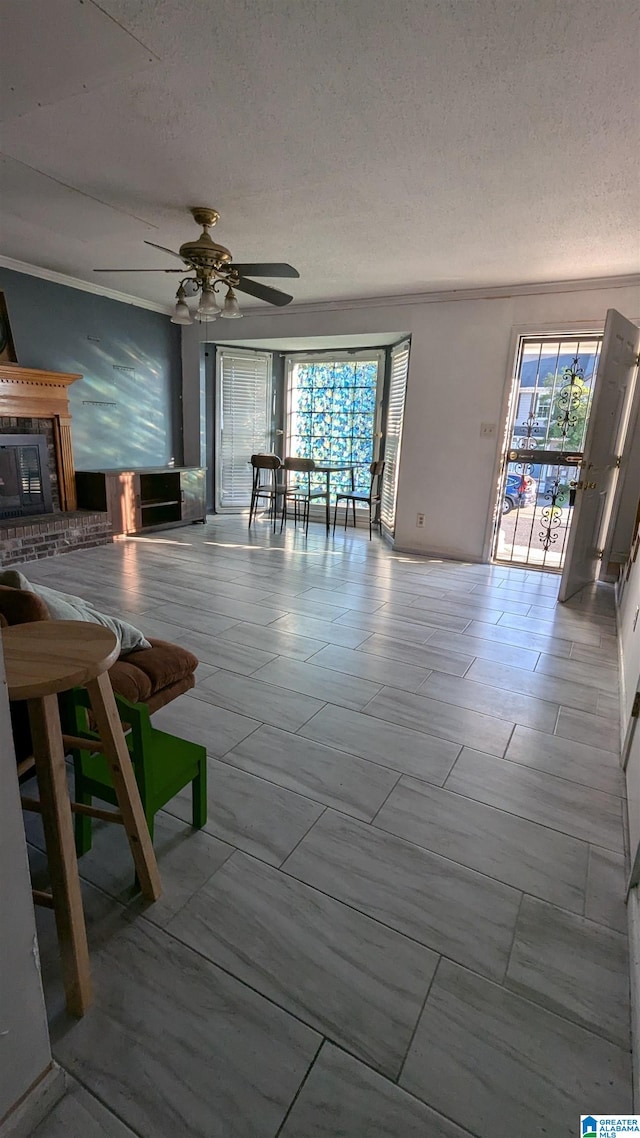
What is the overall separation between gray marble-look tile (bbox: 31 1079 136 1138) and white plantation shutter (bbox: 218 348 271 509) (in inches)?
247

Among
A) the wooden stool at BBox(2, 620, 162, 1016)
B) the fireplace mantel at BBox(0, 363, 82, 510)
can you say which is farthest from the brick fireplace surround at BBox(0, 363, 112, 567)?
the wooden stool at BBox(2, 620, 162, 1016)

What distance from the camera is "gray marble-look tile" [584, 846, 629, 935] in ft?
4.49

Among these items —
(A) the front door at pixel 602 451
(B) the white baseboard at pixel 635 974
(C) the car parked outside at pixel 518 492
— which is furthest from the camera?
(C) the car parked outside at pixel 518 492

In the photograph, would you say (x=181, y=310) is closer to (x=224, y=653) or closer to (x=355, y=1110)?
(x=224, y=653)

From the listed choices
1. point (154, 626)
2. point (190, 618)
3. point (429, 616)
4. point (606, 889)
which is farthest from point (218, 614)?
point (606, 889)

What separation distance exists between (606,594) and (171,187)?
4.15 m

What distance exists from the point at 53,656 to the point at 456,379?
4.63 m

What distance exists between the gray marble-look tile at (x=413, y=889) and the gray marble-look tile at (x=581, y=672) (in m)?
1.52

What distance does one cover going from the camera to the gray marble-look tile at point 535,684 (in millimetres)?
2482

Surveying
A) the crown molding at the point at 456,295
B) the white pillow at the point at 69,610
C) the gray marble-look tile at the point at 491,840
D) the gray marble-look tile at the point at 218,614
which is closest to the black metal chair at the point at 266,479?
the crown molding at the point at 456,295

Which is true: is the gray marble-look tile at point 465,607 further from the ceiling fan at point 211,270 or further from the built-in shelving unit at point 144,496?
the built-in shelving unit at point 144,496

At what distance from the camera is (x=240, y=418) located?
261 inches

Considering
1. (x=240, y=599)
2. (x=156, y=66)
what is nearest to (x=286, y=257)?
(x=156, y=66)

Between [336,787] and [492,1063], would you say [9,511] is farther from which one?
[492,1063]
